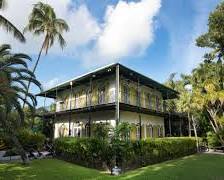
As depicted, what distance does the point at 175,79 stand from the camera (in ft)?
131

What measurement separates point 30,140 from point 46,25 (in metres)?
12.1

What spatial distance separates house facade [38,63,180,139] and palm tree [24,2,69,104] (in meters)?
4.90

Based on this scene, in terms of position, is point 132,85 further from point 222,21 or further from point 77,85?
point 222,21

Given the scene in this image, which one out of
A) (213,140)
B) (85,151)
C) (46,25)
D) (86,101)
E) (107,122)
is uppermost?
(46,25)

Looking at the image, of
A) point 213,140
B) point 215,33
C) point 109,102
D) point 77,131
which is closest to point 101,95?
point 109,102

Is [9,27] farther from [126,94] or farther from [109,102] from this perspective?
[126,94]

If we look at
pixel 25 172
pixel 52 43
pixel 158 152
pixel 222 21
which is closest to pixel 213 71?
pixel 222 21

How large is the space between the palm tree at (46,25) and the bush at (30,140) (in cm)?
931

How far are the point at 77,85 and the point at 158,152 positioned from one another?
12.1 m

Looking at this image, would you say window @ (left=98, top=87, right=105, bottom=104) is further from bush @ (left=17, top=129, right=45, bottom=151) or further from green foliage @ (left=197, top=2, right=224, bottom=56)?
green foliage @ (left=197, top=2, right=224, bottom=56)

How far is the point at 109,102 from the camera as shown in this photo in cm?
2025

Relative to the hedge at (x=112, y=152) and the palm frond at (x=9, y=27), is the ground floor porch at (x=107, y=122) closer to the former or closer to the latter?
the hedge at (x=112, y=152)

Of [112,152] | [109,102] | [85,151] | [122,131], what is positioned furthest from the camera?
[109,102]

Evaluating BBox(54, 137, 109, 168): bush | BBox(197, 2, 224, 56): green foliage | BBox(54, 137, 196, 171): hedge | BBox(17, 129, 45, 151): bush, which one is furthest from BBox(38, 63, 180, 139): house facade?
BBox(197, 2, 224, 56): green foliage
